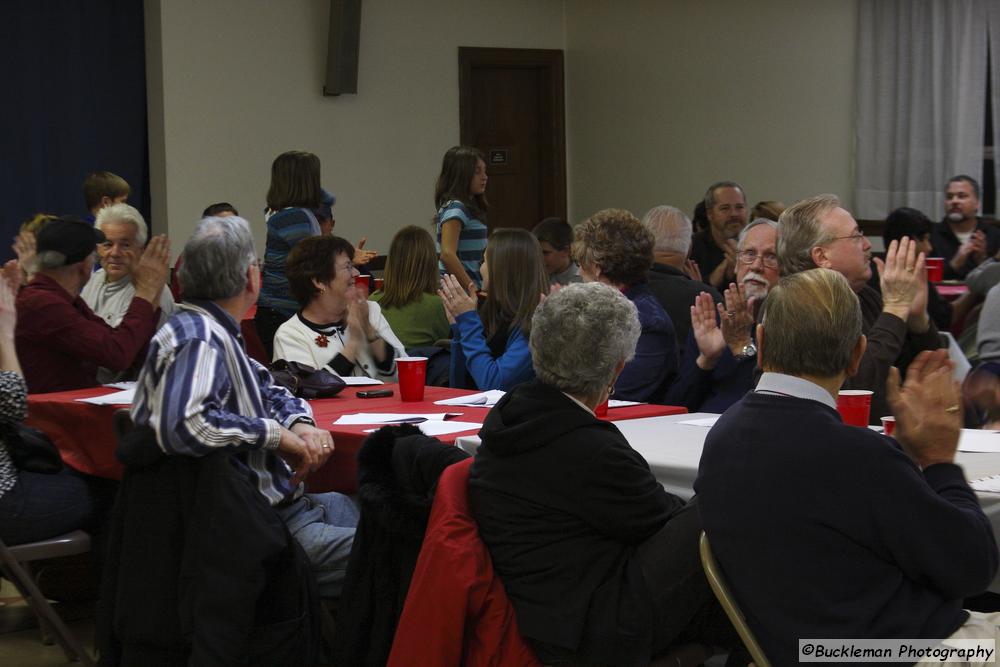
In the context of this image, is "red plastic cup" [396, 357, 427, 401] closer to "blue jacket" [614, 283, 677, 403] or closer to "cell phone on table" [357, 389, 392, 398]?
"cell phone on table" [357, 389, 392, 398]

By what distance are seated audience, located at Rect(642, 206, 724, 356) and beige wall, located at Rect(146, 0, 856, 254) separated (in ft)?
13.3

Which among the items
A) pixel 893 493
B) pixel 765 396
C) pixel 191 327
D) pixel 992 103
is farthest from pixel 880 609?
pixel 992 103

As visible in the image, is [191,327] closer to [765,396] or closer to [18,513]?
[18,513]

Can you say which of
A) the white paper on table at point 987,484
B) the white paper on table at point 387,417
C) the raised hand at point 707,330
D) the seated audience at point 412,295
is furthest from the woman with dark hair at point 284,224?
the white paper on table at point 987,484

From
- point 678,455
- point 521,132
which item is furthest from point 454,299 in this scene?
point 521,132

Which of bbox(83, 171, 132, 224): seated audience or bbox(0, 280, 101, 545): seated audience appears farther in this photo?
bbox(83, 171, 132, 224): seated audience

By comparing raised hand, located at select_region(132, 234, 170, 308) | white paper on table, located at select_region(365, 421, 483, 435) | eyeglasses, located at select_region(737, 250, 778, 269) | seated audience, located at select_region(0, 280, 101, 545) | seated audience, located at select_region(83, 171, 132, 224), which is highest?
seated audience, located at select_region(83, 171, 132, 224)

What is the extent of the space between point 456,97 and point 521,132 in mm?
903

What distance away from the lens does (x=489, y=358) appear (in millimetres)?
4223

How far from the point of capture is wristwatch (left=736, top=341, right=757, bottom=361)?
143 inches

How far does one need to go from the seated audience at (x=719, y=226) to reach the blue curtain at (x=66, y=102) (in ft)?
12.9

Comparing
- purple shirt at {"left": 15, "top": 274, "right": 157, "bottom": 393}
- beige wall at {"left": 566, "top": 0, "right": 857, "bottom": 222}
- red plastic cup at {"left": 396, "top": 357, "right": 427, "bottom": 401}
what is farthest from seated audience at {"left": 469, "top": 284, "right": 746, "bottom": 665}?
beige wall at {"left": 566, "top": 0, "right": 857, "bottom": 222}

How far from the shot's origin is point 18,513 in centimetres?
338

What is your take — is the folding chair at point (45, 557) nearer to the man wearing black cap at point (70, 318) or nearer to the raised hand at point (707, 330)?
the man wearing black cap at point (70, 318)
